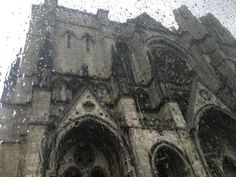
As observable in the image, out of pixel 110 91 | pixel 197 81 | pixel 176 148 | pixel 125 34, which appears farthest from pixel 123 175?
pixel 125 34

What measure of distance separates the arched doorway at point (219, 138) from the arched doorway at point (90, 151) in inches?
186

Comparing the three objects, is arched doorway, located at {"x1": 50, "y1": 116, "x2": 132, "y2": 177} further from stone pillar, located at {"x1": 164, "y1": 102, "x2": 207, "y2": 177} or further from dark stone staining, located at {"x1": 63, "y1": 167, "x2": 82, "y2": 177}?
stone pillar, located at {"x1": 164, "y1": 102, "x2": 207, "y2": 177}

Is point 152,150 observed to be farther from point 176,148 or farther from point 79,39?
point 79,39

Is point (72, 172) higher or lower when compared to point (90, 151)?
lower

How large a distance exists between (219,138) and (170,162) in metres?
4.54

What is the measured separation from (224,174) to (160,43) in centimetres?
1050

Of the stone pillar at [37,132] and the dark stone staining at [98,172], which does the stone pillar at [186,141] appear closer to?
the dark stone staining at [98,172]

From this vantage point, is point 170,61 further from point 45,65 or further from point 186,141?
point 45,65

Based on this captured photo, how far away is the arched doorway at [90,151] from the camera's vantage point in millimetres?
11250

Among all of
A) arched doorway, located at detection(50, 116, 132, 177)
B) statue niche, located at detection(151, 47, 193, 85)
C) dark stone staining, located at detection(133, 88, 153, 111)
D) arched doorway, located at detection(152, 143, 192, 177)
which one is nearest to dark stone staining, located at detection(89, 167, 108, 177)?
arched doorway, located at detection(50, 116, 132, 177)

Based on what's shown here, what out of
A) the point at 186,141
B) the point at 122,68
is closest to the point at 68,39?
the point at 122,68

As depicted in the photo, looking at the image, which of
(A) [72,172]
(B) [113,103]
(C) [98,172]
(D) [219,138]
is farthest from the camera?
(D) [219,138]

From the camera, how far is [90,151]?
1223cm

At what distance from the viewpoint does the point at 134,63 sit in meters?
18.4
